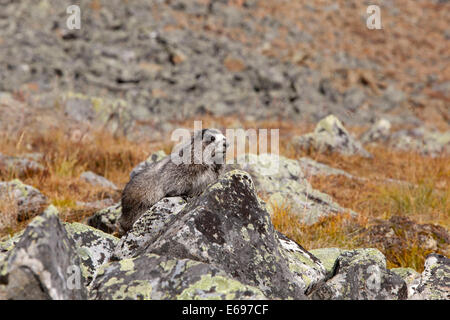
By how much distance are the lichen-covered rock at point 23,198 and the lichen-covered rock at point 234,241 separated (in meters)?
3.51

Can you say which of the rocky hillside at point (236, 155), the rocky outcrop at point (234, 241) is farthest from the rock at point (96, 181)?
the rocky outcrop at point (234, 241)

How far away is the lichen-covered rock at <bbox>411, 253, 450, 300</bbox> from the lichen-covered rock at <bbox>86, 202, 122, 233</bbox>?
149 inches

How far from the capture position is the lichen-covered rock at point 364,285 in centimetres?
332

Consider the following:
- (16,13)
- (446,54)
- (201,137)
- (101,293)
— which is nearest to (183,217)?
(101,293)

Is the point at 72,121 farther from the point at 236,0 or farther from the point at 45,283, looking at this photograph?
the point at 236,0

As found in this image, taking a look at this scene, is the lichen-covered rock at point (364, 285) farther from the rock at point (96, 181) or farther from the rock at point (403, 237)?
the rock at point (96, 181)

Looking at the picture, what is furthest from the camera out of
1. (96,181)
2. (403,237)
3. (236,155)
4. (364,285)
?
(236,155)

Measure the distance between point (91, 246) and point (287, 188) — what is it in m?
3.90

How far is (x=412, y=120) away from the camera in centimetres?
2311

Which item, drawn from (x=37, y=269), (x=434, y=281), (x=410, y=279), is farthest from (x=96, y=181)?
(x=434, y=281)

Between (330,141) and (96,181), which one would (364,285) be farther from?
(330,141)

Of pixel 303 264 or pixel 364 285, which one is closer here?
pixel 364 285

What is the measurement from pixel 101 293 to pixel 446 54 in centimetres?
3438

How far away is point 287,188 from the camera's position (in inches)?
287
